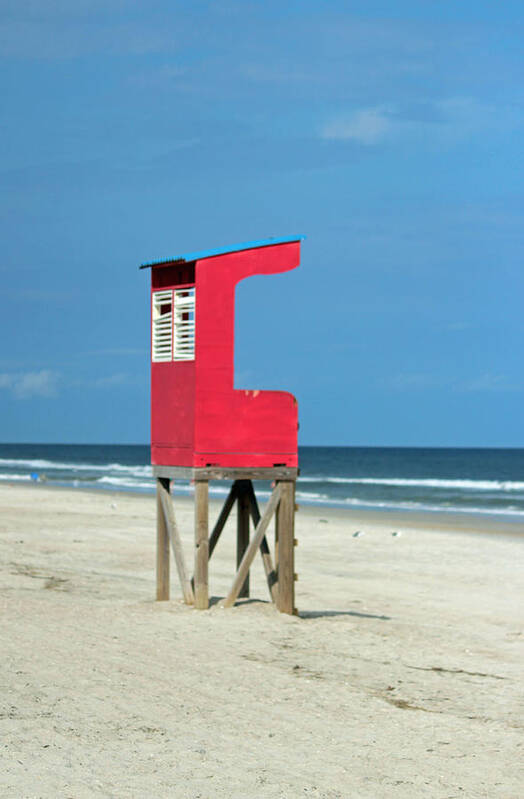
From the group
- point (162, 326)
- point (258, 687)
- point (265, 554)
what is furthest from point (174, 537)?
point (258, 687)

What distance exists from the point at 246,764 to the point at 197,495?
200 inches

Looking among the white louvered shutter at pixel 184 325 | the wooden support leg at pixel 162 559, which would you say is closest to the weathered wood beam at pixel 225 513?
the wooden support leg at pixel 162 559

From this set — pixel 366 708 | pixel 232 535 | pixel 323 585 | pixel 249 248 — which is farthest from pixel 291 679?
pixel 232 535

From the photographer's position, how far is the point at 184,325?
440 inches

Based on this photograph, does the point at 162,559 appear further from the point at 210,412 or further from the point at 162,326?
the point at 162,326

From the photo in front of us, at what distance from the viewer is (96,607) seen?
11.0 metres

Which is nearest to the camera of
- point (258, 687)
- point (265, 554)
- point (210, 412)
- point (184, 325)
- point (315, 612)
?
point (258, 687)

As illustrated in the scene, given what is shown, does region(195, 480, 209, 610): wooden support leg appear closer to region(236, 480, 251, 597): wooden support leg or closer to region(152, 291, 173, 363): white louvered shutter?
region(236, 480, 251, 597): wooden support leg

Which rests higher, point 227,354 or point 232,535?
point 227,354

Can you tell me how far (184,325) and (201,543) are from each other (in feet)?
8.12

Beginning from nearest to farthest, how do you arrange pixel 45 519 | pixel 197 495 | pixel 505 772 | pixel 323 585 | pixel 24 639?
pixel 505 772, pixel 24 639, pixel 197 495, pixel 323 585, pixel 45 519

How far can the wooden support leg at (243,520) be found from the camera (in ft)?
38.9

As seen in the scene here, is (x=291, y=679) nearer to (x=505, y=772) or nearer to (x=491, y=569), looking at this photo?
(x=505, y=772)

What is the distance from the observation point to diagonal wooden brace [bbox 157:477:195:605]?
36.6 feet
